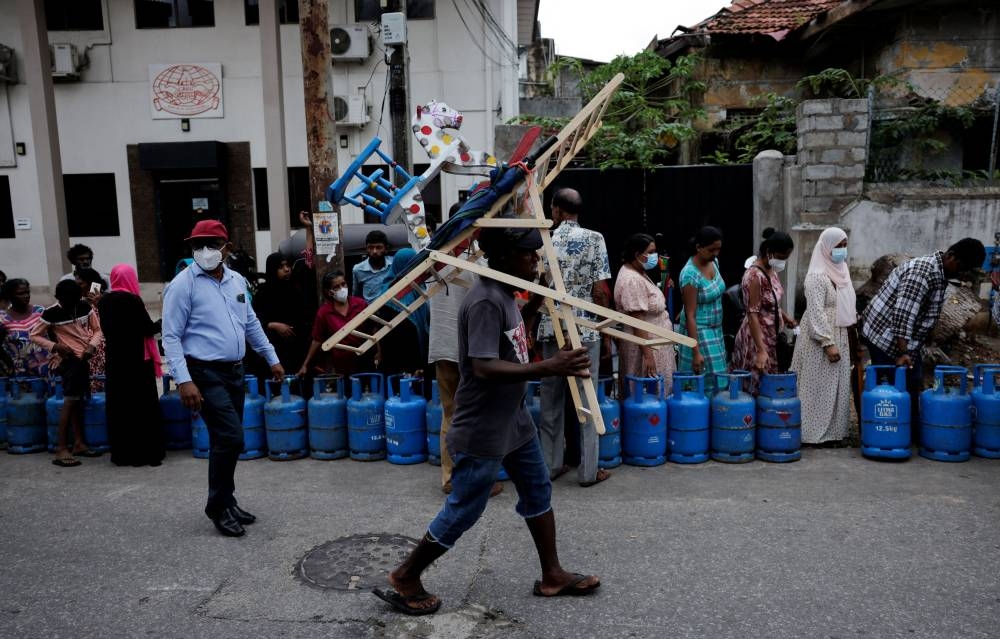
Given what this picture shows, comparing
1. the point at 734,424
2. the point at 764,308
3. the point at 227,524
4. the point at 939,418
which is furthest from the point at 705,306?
the point at 227,524

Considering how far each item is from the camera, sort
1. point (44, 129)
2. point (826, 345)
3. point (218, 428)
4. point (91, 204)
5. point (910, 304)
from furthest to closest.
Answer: point (91, 204) → point (44, 129) → point (826, 345) → point (910, 304) → point (218, 428)

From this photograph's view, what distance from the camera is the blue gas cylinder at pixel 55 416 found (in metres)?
6.37

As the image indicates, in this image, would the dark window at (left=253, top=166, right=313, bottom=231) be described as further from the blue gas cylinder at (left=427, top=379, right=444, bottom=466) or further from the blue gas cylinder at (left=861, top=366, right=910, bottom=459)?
the blue gas cylinder at (left=861, top=366, right=910, bottom=459)

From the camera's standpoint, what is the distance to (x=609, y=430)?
18.4 feet

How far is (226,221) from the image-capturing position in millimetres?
15375

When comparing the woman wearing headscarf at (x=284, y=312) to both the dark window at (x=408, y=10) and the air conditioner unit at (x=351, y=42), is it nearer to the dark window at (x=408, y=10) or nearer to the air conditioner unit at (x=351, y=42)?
the air conditioner unit at (x=351, y=42)

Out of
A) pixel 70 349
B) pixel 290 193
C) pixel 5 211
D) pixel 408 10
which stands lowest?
pixel 70 349

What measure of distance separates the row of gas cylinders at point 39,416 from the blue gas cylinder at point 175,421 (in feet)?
1.62

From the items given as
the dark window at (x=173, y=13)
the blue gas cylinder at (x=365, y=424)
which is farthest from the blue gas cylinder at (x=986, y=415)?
the dark window at (x=173, y=13)

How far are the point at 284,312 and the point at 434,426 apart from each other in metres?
2.05

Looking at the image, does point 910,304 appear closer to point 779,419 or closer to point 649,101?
point 779,419

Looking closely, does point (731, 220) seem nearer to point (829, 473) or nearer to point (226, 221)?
point (829, 473)

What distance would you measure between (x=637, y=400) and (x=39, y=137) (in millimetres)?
11944

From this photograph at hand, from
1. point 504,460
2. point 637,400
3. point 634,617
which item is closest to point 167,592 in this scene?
point 504,460
